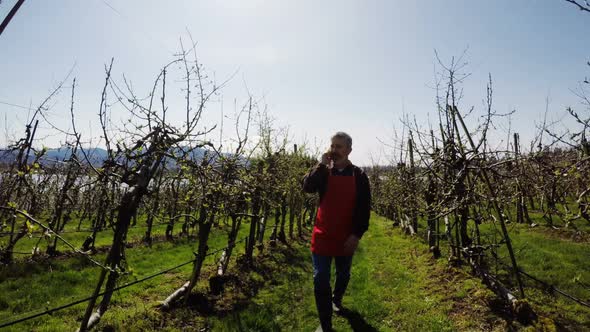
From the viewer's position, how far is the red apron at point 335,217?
4.20 meters

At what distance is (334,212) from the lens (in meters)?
4.22

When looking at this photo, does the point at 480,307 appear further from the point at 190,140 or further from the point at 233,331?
the point at 190,140

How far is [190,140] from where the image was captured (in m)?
4.77

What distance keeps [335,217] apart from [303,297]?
2827 millimetres

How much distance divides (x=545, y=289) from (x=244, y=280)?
224 inches

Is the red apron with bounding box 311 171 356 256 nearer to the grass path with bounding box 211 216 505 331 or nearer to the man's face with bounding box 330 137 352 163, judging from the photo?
the man's face with bounding box 330 137 352 163

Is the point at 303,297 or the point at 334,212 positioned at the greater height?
the point at 334,212

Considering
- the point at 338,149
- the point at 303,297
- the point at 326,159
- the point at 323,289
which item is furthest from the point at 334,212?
the point at 303,297

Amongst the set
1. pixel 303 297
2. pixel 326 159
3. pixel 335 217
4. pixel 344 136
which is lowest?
pixel 303 297

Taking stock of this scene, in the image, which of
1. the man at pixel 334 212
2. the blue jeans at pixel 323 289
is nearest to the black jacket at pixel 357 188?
the man at pixel 334 212

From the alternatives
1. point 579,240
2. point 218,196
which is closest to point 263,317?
point 218,196

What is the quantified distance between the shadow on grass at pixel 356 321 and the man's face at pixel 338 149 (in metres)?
2.26

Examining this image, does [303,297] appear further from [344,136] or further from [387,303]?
[344,136]

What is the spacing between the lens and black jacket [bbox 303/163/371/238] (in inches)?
168
